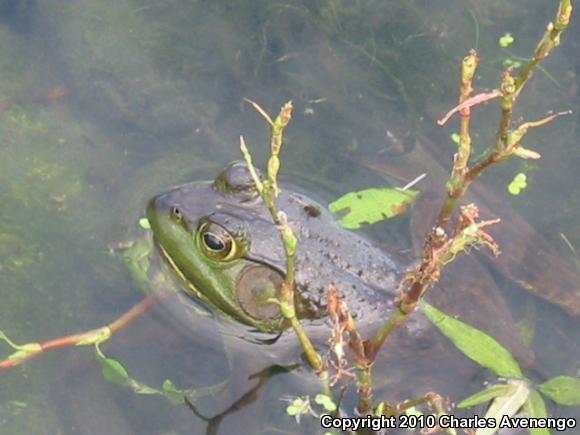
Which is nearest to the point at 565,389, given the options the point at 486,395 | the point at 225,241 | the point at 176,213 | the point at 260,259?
the point at 486,395

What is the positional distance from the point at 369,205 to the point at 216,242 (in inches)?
24.1

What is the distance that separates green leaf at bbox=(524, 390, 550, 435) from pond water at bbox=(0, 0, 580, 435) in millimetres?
583

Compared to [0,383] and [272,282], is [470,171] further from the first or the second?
[0,383]

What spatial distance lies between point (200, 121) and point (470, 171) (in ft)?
6.27

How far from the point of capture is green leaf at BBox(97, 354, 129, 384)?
3105mm

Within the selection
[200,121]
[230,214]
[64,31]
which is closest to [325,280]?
[230,214]

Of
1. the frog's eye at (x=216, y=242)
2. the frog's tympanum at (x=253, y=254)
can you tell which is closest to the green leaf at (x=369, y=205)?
the frog's tympanum at (x=253, y=254)

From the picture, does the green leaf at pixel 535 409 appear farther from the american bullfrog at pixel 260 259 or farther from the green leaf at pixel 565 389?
the american bullfrog at pixel 260 259

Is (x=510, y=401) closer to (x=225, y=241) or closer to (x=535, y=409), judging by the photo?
(x=535, y=409)

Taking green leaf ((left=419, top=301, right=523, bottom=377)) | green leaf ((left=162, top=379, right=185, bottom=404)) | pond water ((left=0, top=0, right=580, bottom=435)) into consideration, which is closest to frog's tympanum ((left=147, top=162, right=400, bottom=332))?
pond water ((left=0, top=0, right=580, bottom=435))

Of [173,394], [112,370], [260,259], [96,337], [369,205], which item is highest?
[369,205]

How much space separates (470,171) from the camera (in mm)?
2340

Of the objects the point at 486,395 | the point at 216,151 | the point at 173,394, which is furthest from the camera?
the point at 216,151

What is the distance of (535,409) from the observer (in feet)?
9.25
